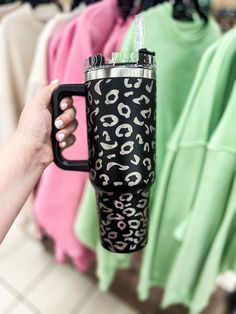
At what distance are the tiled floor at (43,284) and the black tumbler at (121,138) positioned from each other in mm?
583

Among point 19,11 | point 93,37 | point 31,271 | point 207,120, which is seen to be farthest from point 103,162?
point 31,271

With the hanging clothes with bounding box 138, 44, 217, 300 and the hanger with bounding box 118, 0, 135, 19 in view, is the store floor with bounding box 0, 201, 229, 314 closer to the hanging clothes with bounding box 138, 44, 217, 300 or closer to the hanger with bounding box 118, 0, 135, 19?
the hanging clothes with bounding box 138, 44, 217, 300

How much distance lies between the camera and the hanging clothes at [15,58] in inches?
27.6

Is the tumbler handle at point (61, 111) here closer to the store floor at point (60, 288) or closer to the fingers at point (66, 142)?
the fingers at point (66, 142)

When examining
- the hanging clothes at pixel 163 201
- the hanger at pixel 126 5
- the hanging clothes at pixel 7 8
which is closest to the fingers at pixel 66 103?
the hanging clothes at pixel 163 201

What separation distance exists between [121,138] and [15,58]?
0.59 meters

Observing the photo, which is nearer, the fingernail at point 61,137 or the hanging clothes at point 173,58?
the fingernail at point 61,137

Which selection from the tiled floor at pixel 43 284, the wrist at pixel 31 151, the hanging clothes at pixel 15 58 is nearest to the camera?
the wrist at pixel 31 151

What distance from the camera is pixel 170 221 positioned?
57 centimetres

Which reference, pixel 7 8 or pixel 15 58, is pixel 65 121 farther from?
pixel 7 8

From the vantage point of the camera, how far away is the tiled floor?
853mm

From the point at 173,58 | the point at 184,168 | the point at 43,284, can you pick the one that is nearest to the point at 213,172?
the point at 184,168

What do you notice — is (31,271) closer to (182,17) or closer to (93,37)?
(93,37)

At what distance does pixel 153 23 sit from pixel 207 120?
0.20 metres
